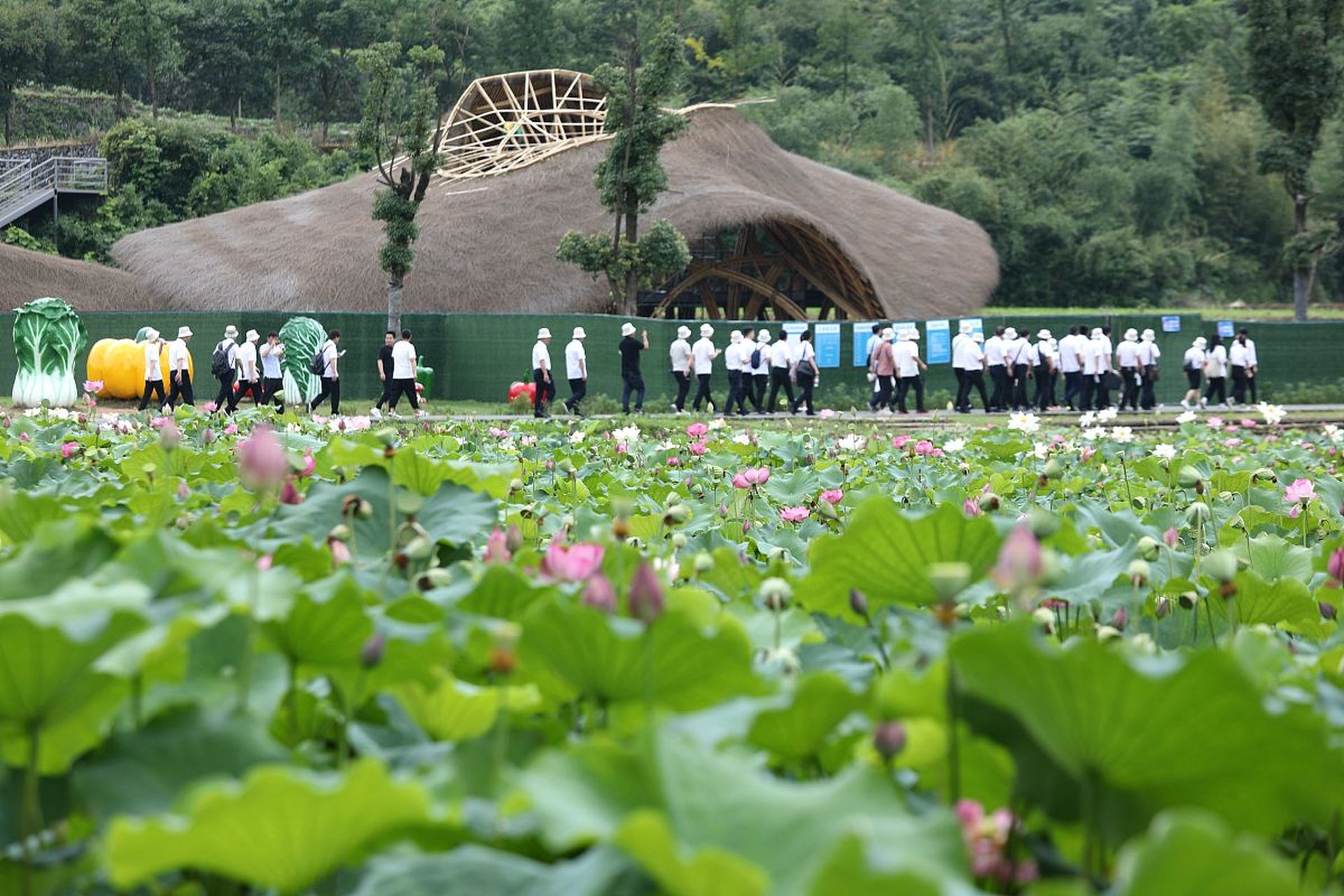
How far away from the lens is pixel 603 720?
48.6 inches

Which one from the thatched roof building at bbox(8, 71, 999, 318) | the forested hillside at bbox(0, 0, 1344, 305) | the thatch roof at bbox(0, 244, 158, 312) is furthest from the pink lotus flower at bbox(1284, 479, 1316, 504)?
the forested hillside at bbox(0, 0, 1344, 305)

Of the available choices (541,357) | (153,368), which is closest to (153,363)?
(153,368)

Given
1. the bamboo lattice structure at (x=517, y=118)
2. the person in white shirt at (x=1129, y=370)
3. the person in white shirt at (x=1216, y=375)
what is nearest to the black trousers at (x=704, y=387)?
the person in white shirt at (x=1129, y=370)

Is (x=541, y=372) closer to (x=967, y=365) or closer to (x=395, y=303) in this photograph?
(x=395, y=303)

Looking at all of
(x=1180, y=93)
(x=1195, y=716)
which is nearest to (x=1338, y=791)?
(x=1195, y=716)

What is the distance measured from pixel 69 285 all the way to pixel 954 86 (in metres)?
39.0

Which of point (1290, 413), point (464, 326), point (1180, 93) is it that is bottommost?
point (1290, 413)

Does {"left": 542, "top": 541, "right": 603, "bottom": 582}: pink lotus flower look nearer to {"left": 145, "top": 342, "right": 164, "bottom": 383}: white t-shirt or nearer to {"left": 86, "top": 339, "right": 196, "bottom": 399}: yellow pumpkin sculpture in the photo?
{"left": 145, "top": 342, "right": 164, "bottom": 383}: white t-shirt

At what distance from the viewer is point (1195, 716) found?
95cm

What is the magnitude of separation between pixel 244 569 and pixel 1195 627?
142 centimetres

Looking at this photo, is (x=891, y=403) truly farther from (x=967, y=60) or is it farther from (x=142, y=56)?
(x=967, y=60)

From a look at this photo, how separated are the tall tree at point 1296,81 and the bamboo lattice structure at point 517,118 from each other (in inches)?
497

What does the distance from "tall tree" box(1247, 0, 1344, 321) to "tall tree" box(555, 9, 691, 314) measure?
11.9m

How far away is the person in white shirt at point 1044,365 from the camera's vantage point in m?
20.5
